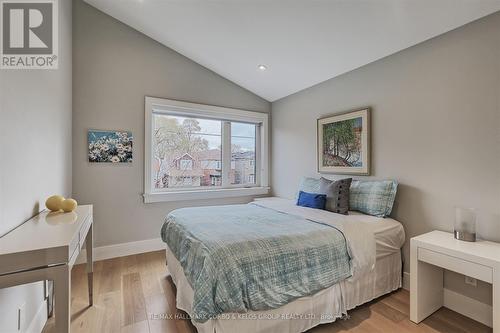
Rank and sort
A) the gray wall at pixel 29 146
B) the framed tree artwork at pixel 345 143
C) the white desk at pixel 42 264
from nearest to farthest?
the white desk at pixel 42 264 < the gray wall at pixel 29 146 < the framed tree artwork at pixel 345 143

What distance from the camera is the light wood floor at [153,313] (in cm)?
176

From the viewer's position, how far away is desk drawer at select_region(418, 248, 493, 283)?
1546 millimetres

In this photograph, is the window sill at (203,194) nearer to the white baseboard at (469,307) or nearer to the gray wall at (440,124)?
the gray wall at (440,124)

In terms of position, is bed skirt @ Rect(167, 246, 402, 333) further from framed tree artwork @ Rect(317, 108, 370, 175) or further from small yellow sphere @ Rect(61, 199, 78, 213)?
framed tree artwork @ Rect(317, 108, 370, 175)

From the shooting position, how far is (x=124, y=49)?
3105 millimetres

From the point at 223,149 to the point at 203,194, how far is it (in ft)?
2.73

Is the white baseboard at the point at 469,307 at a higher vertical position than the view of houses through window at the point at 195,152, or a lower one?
lower

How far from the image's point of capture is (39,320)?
1.70 meters

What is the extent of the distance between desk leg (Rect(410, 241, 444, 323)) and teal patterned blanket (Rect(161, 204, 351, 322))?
531mm

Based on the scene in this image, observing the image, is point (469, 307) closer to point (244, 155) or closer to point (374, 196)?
point (374, 196)

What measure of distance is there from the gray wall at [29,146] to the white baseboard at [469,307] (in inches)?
123

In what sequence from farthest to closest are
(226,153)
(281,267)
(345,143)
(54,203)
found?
(226,153) < (345,143) < (54,203) < (281,267)

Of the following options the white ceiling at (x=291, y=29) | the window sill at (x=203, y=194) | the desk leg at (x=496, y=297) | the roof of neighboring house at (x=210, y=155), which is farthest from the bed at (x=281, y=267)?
the white ceiling at (x=291, y=29)

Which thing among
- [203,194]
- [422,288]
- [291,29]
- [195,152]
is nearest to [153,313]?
[203,194]
